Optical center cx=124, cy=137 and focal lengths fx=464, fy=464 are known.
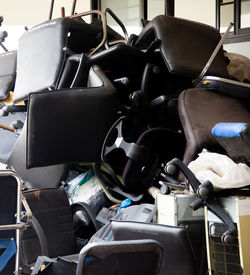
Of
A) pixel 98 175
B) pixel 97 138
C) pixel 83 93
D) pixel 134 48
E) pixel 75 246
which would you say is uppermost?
pixel 134 48

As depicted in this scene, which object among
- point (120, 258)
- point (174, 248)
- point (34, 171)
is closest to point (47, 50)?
point (34, 171)

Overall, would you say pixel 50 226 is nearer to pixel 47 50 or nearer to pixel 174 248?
pixel 174 248

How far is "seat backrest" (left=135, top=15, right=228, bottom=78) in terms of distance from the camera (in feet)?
7.53

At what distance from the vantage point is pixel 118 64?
244cm

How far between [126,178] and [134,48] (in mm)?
685

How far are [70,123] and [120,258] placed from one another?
1.17 m

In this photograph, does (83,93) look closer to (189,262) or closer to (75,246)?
(75,246)

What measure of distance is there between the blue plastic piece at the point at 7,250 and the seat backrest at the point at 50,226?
449 mm

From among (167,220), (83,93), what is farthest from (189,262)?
(83,93)

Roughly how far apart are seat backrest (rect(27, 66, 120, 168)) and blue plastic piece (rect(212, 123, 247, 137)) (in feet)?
2.23

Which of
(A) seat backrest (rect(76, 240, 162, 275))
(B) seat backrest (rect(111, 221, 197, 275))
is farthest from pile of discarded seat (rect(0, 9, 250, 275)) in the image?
(A) seat backrest (rect(76, 240, 162, 275))

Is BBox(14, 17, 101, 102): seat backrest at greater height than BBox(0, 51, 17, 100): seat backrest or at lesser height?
greater

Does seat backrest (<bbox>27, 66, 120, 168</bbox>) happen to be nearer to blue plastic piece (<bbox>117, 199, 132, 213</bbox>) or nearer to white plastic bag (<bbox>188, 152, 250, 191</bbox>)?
blue plastic piece (<bbox>117, 199, 132, 213</bbox>)

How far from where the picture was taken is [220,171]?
65.8 inches
